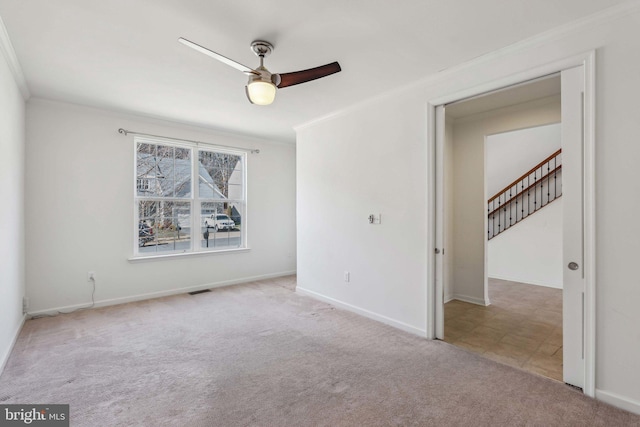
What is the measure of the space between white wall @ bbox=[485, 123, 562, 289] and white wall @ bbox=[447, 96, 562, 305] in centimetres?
24

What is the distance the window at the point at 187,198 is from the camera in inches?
176

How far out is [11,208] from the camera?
114 inches

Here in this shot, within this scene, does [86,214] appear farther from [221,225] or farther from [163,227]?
[221,225]

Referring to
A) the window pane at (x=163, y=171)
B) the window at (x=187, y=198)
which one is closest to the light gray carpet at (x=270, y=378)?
the window at (x=187, y=198)

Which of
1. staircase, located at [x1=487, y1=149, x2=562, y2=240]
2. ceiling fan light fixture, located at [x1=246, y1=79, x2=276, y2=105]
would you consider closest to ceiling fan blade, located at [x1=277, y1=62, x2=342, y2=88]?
ceiling fan light fixture, located at [x1=246, y1=79, x2=276, y2=105]

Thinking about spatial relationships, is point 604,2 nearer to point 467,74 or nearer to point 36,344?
point 467,74

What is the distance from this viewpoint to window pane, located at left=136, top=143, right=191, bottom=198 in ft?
14.6

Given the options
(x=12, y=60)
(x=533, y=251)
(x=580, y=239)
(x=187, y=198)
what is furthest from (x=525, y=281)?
(x=12, y=60)

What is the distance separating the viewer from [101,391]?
2160 millimetres

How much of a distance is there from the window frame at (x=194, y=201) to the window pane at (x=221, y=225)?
35 mm

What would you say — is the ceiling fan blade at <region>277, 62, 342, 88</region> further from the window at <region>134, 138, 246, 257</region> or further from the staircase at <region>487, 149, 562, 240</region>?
the staircase at <region>487, 149, 562, 240</region>

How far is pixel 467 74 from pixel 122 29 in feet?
9.10

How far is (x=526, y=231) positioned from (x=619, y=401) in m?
3.99

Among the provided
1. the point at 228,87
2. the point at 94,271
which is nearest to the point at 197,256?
the point at 94,271
